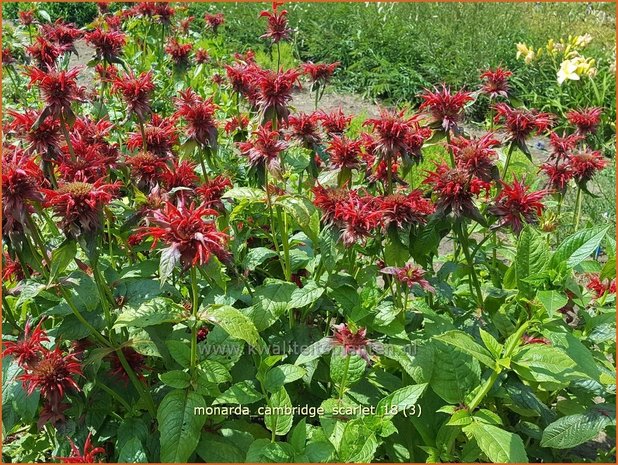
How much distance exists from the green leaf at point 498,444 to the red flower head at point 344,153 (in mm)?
773

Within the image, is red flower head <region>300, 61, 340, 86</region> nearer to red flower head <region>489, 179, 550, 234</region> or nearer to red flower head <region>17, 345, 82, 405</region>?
red flower head <region>489, 179, 550, 234</region>

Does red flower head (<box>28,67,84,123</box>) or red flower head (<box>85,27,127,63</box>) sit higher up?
red flower head (<box>28,67,84,123</box>)

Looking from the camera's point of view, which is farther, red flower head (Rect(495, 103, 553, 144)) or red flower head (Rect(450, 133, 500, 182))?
red flower head (Rect(495, 103, 553, 144))

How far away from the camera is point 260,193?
1.75 meters

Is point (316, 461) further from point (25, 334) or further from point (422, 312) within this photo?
point (25, 334)

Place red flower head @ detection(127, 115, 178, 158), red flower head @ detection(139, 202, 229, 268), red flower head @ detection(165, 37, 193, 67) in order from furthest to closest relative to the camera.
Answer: red flower head @ detection(165, 37, 193, 67), red flower head @ detection(127, 115, 178, 158), red flower head @ detection(139, 202, 229, 268)

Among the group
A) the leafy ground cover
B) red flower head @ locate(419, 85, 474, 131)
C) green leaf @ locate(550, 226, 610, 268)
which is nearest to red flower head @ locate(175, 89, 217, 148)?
the leafy ground cover

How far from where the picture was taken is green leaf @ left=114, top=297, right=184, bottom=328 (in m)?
1.39

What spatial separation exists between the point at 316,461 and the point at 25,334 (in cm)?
75

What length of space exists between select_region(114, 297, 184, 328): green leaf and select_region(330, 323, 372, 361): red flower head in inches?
15.1

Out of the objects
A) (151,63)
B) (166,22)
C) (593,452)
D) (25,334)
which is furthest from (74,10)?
(593,452)

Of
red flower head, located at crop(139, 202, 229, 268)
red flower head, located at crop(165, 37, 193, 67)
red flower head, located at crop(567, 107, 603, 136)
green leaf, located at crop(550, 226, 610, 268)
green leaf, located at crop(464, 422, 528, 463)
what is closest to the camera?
red flower head, located at crop(139, 202, 229, 268)

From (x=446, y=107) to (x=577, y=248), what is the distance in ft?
1.76

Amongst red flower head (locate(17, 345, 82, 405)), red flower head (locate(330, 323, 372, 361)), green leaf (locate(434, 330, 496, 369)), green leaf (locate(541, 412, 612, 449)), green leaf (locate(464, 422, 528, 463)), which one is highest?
green leaf (locate(434, 330, 496, 369))
